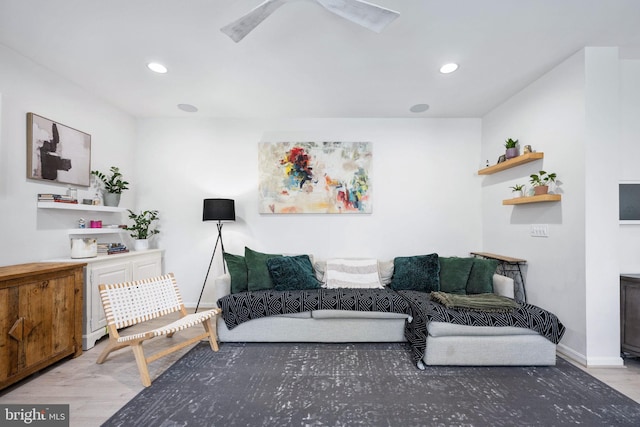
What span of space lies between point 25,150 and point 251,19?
2.50 metres

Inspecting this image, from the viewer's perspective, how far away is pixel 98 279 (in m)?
2.74

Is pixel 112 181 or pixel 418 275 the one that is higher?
pixel 112 181

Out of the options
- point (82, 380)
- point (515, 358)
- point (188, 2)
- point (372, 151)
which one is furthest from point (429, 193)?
point (82, 380)

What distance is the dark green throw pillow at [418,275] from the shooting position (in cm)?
314

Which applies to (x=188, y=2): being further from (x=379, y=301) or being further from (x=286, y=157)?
(x=379, y=301)

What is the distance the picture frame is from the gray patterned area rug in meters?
2.23

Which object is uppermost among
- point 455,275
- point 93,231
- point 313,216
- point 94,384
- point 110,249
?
point 313,216

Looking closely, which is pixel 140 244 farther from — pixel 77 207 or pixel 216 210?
pixel 216 210

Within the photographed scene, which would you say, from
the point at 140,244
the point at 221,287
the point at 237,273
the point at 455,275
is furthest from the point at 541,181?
the point at 140,244

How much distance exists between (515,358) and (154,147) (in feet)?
15.8

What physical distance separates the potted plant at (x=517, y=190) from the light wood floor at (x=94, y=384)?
169cm

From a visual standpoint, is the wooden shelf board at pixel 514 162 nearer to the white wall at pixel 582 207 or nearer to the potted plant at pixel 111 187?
the white wall at pixel 582 207

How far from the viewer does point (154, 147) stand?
3930 millimetres

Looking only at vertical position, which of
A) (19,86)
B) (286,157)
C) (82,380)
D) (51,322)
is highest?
(19,86)
